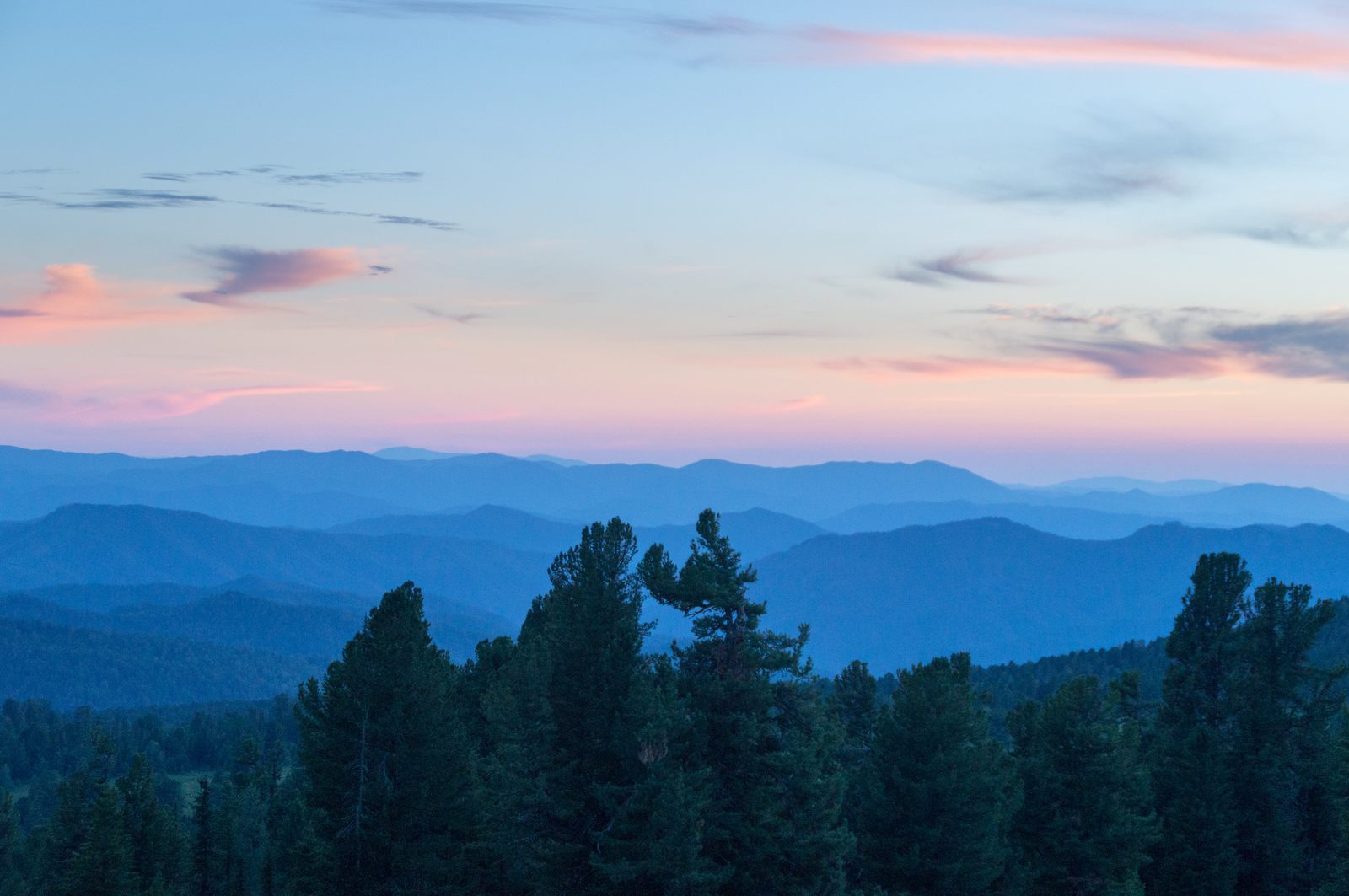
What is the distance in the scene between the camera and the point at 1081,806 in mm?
33094

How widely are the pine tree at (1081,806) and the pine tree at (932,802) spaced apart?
2.61m

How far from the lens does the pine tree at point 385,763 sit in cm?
2900

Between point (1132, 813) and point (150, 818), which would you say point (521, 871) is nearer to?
point (1132, 813)

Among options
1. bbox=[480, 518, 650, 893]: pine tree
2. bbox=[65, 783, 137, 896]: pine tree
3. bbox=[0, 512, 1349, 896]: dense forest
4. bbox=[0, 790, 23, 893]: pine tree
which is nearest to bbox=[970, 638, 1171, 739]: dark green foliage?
bbox=[0, 512, 1349, 896]: dense forest

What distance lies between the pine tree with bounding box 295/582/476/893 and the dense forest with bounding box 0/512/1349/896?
0.23 feet

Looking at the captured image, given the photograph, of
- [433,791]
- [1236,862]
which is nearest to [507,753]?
[433,791]

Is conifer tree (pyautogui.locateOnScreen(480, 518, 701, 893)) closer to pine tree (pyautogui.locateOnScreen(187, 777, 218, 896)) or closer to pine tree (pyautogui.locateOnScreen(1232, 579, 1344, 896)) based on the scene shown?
pine tree (pyautogui.locateOnScreen(1232, 579, 1344, 896))

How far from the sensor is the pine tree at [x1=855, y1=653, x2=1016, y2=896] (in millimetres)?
29297

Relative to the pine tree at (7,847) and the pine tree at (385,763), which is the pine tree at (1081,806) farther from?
the pine tree at (7,847)

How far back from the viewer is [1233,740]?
42.5 meters

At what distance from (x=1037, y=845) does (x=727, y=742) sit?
1481cm

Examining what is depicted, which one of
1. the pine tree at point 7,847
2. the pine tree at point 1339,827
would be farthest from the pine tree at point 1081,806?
the pine tree at point 7,847

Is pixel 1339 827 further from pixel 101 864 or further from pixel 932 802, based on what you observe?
pixel 101 864

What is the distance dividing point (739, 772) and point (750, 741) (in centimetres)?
102
